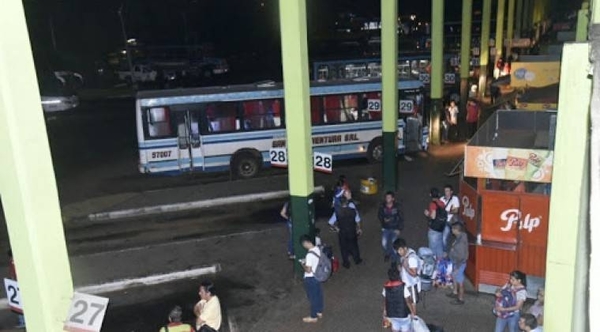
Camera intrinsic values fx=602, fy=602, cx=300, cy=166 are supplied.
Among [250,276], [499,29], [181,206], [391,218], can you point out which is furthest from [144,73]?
[391,218]

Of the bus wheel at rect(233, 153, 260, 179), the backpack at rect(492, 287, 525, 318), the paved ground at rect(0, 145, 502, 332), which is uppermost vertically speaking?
the backpack at rect(492, 287, 525, 318)

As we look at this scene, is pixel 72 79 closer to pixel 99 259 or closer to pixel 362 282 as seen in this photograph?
pixel 99 259

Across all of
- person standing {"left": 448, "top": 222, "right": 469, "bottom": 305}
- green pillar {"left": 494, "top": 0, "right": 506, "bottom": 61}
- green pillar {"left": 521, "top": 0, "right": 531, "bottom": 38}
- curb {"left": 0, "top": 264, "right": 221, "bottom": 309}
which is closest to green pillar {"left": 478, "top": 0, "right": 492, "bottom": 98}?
green pillar {"left": 494, "top": 0, "right": 506, "bottom": 61}

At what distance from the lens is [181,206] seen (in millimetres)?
15414

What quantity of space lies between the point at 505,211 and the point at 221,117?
9.91m

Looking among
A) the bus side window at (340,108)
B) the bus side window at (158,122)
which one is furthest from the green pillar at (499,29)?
the bus side window at (158,122)

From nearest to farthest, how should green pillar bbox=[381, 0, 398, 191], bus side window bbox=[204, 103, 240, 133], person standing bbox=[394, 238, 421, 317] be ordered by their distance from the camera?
person standing bbox=[394, 238, 421, 317] → green pillar bbox=[381, 0, 398, 191] → bus side window bbox=[204, 103, 240, 133]

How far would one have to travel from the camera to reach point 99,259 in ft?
40.7

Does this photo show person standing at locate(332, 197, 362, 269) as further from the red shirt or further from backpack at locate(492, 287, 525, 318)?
backpack at locate(492, 287, 525, 318)

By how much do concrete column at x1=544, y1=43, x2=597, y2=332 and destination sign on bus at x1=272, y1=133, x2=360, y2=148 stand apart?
12.6m

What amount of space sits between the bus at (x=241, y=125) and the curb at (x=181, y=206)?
2095 millimetres

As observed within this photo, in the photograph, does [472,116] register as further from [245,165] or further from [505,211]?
[505,211]

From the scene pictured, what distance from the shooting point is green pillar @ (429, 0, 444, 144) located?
19.1 metres

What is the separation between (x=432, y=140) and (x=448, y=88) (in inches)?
424
